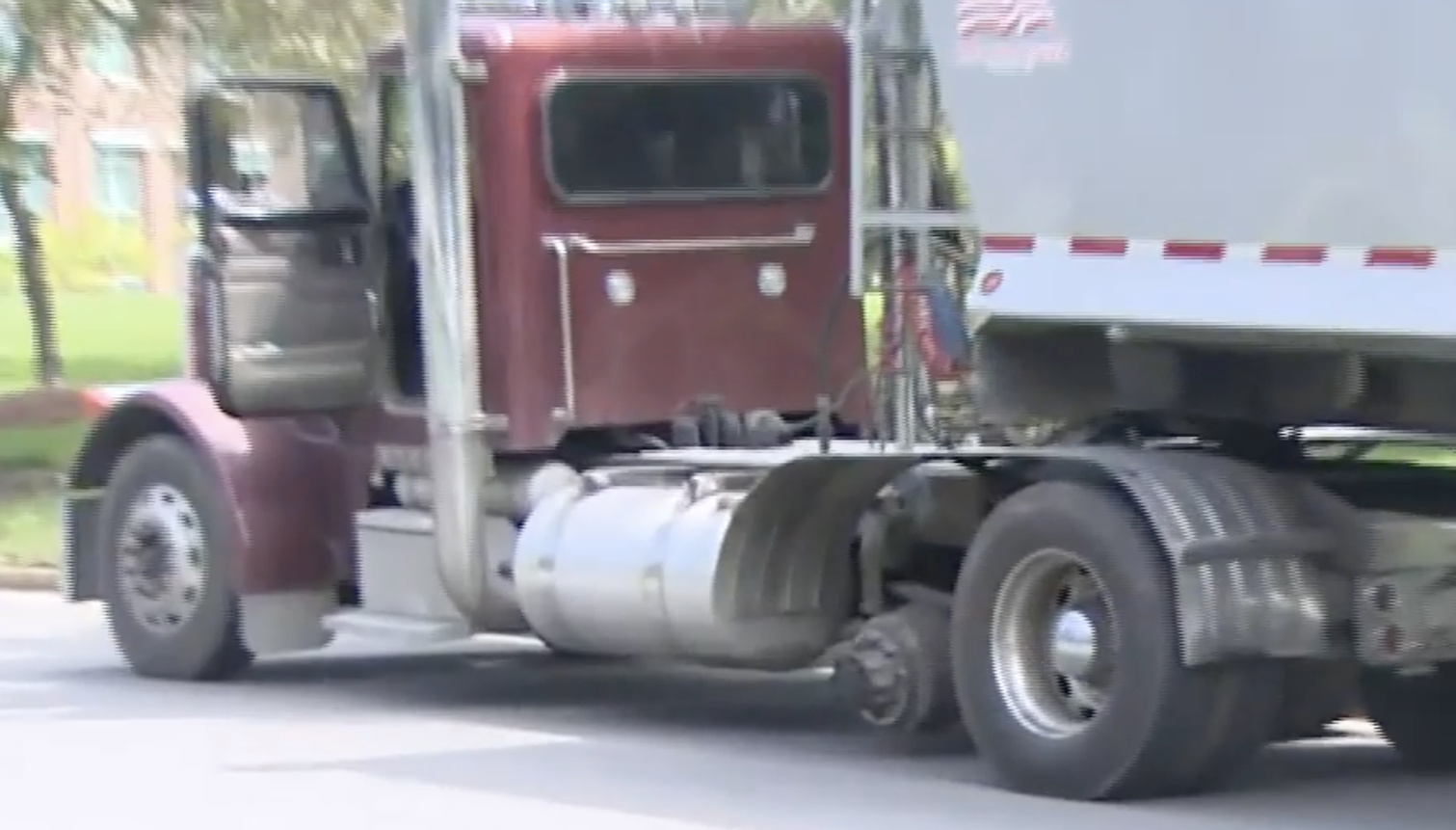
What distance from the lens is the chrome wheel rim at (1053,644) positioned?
9.10 m

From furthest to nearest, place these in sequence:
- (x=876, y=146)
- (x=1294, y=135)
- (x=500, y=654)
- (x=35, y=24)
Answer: (x=35, y=24) < (x=500, y=654) < (x=876, y=146) < (x=1294, y=135)

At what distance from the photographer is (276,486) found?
12242 millimetres

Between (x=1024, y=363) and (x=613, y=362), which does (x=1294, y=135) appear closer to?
(x=1024, y=363)

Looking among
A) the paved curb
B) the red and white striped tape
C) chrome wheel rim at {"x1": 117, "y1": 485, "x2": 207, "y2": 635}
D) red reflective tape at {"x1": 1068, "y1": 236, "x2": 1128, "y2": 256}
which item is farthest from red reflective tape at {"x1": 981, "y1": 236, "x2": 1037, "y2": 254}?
the paved curb

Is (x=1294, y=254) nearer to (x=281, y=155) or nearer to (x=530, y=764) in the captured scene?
(x=530, y=764)

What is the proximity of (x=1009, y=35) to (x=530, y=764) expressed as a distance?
2.88m

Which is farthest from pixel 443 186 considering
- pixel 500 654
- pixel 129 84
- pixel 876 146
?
pixel 129 84

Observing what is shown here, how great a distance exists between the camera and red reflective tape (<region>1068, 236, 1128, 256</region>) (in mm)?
8922

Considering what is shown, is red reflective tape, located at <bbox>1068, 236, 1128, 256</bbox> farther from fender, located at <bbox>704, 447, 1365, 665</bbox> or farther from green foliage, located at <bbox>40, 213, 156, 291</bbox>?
green foliage, located at <bbox>40, 213, 156, 291</bbox>

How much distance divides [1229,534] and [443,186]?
3829 millimetres

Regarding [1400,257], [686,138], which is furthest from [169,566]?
[1400,257]

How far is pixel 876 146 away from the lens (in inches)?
393

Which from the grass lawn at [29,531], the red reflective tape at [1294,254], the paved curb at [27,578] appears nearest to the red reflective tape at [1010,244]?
the red reflective tape at [1294,254]

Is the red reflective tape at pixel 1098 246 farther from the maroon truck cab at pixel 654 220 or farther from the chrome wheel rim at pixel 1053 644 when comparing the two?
the maroon truck cab at pixel 654 220
